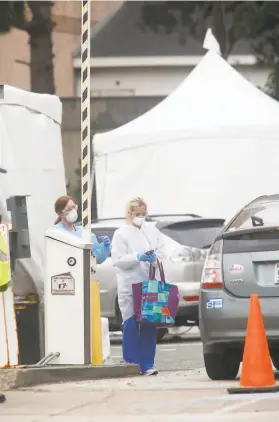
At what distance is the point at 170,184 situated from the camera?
2469 cm

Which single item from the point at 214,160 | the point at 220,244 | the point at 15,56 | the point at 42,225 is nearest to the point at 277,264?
the point at 220,244

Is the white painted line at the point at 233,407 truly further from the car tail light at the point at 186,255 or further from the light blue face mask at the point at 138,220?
the car tail light at the point at 186,255

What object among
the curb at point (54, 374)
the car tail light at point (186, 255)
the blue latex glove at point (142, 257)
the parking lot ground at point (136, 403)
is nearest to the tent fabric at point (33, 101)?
the blue latex glove at point (142, 257)

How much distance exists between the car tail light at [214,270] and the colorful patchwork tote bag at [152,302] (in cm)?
161

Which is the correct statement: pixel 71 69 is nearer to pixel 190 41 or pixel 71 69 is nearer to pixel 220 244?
pixel 190 41

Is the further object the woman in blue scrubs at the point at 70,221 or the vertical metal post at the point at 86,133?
the woman in blue scrubs at the point at 70,221

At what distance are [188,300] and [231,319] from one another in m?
7.12

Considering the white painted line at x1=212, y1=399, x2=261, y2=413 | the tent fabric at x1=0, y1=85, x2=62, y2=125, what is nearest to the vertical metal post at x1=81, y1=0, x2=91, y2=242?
the tent fabric at x1=0, y1=85, x2=62, y2=125

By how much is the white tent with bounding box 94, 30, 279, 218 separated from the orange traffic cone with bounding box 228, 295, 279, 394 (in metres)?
14.0

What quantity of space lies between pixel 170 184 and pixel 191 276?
6.59 m

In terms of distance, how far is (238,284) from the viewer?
1104 centimetres

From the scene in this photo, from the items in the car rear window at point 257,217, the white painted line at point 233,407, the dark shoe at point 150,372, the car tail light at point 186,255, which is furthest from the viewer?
the car tail light at point 186,255

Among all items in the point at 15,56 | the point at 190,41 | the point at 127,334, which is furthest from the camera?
the point at 190,41

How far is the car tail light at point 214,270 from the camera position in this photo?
36.6ft
